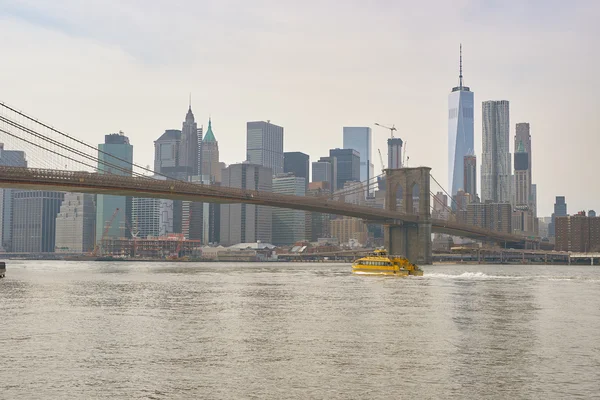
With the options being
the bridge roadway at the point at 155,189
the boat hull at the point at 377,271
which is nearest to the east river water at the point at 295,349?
the bridge roadway at the point at 155,189

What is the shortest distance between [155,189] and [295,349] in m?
65.0

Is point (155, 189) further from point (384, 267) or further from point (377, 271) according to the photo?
point (384, 267)

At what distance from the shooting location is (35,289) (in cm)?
5856

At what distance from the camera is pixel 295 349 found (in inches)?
1069

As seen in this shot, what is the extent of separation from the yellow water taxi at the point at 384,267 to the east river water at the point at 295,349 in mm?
38717

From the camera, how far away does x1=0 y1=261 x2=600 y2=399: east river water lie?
20.9 m

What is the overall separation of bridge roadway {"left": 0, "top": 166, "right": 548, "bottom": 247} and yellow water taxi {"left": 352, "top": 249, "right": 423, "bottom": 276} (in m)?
19.0

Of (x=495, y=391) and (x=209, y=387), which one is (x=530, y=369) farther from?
(x=209, y=387)

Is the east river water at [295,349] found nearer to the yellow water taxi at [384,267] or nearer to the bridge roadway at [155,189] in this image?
the bridge roadway at [155,189]

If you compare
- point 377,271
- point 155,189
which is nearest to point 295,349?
point 377,271

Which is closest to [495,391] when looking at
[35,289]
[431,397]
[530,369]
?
[431,397]

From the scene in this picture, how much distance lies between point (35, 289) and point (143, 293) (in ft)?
31.2

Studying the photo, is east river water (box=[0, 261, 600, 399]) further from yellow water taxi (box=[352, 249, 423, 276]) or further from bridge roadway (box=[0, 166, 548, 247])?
yellow water taxi (box=[352, 249, 423, 276])

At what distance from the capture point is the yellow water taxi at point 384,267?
281 ft
